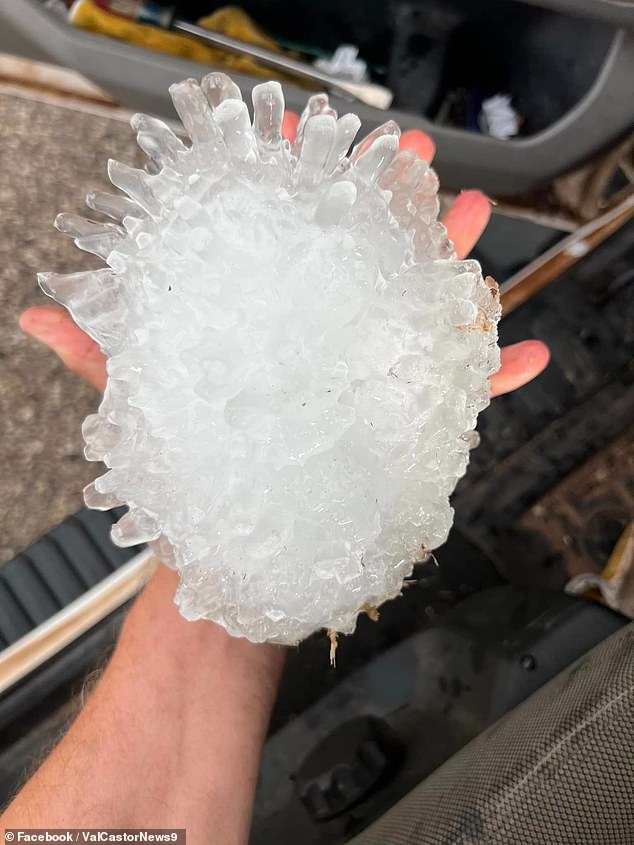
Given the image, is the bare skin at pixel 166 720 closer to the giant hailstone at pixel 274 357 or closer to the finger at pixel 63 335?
the finger at pixel 63 335

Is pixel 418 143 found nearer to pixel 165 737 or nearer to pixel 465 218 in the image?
pixel 465 218

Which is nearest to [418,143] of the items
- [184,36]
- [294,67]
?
[294,67]

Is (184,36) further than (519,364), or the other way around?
(184,36)

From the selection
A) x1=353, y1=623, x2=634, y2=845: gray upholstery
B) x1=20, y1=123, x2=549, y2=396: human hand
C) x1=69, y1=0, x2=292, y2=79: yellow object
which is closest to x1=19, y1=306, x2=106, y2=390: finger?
x1=20, y1=123, x2=549, y2=396: human hand

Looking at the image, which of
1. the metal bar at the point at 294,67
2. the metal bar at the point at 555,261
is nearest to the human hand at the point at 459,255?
the metal bar at the point at 294,67

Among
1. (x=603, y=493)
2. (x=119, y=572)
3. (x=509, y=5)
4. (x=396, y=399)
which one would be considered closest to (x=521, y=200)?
(x=509, y=5)

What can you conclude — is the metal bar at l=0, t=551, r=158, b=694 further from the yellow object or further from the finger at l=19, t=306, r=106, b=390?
the yellow object

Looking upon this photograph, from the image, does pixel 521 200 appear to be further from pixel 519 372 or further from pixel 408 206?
pixel 408 206
